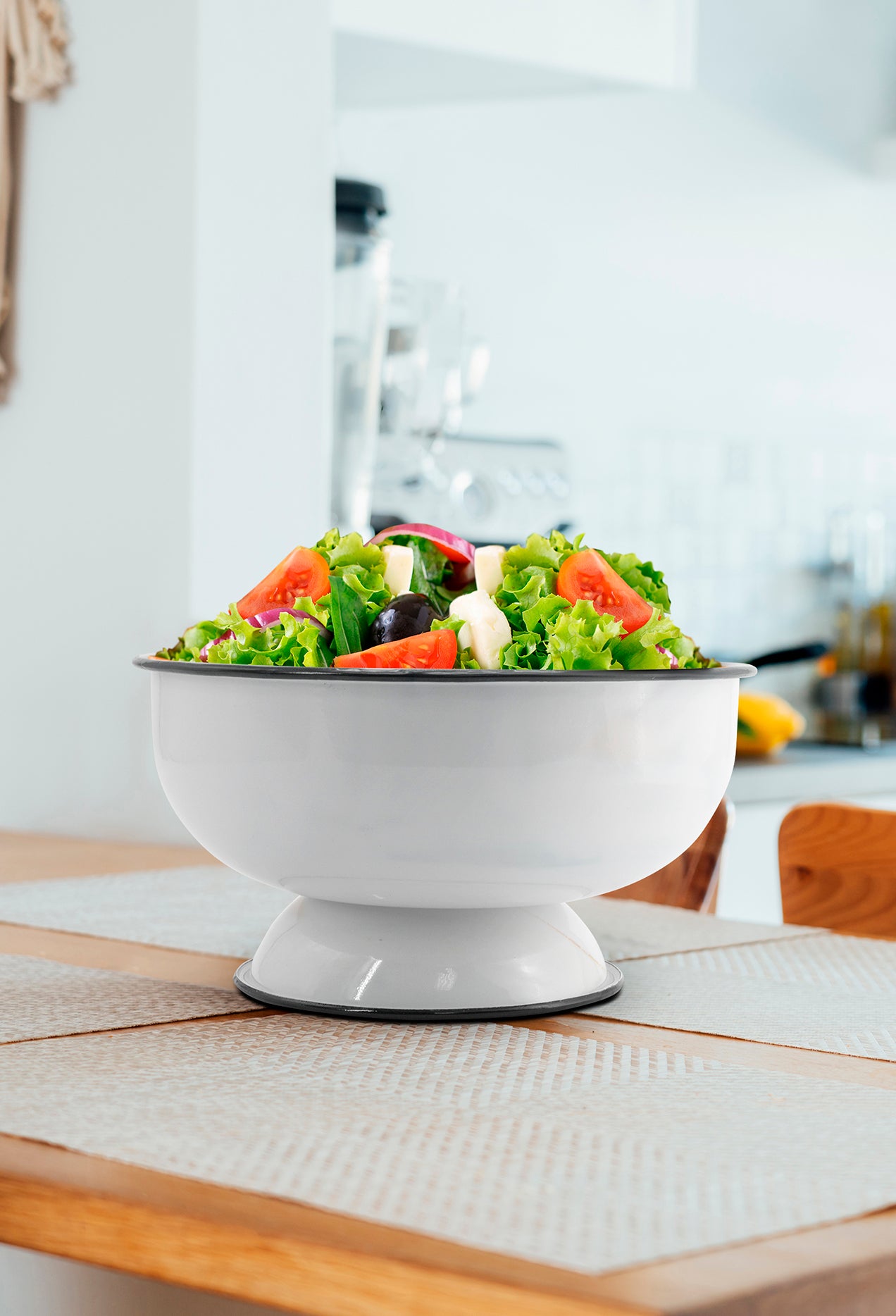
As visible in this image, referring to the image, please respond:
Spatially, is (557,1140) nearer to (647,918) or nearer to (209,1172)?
(209,1172)

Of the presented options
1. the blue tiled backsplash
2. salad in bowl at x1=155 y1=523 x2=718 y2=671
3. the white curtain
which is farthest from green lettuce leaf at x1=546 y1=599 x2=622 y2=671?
the blue tiled backsplash

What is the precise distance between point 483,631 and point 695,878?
1.93 ft

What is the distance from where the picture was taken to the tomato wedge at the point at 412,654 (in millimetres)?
726

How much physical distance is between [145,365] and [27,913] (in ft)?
1.94

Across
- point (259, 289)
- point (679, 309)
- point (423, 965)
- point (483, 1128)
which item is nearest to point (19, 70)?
point (259, 289)

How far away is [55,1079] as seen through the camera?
2.12 ft

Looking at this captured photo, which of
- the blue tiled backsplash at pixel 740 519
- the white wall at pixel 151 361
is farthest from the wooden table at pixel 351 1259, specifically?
the blue tiled backsplash at pixel 740 519

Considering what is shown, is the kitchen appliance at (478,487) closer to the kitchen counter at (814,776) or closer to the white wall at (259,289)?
the kitchen counter at (814,776)

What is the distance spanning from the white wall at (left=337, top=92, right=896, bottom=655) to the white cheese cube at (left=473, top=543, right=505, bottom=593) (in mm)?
1876

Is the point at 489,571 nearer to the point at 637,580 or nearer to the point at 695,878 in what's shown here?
the point at 637,580

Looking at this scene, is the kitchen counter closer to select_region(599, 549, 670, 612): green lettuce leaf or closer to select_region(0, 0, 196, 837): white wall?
select_region(0, 0, 196, 837): white wall

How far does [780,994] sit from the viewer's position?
834 millimetres

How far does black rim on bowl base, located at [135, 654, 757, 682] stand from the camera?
2.30ft

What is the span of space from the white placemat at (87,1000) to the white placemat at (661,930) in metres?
0.26
